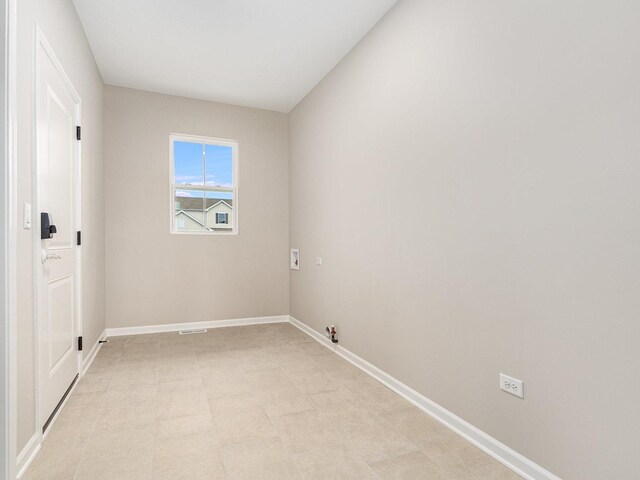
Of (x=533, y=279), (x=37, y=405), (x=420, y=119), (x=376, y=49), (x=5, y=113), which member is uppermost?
(x=376, y=49)

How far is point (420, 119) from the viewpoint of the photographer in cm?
253

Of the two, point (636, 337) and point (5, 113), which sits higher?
point (5, 113)

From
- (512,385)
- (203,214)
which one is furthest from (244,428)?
(203,214)

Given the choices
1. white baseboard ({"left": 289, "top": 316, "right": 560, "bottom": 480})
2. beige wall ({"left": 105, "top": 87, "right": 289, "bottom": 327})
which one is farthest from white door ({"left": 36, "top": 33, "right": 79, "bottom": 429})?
white baseboard ({"left": 289, "top": 316, "right": 560, "bottom": 480})

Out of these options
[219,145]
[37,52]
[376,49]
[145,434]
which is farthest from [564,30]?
[219,145]

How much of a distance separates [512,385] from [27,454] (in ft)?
8.14

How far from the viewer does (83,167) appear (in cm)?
316

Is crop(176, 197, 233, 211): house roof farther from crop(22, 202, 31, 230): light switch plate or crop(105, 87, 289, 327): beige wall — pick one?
crop(22, 202, 31, 230): light switch plate

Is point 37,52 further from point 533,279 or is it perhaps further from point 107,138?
point 533,279

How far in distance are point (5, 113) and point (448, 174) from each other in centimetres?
231

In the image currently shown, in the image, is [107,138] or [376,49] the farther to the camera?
[107,138]

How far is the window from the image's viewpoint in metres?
4.71

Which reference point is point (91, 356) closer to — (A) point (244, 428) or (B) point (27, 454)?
(B) point (27, 454)

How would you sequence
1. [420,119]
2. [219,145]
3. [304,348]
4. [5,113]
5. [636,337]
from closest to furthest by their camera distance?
[636,337]
[5,113]
[420,119]
[304,348]
[219,145]
